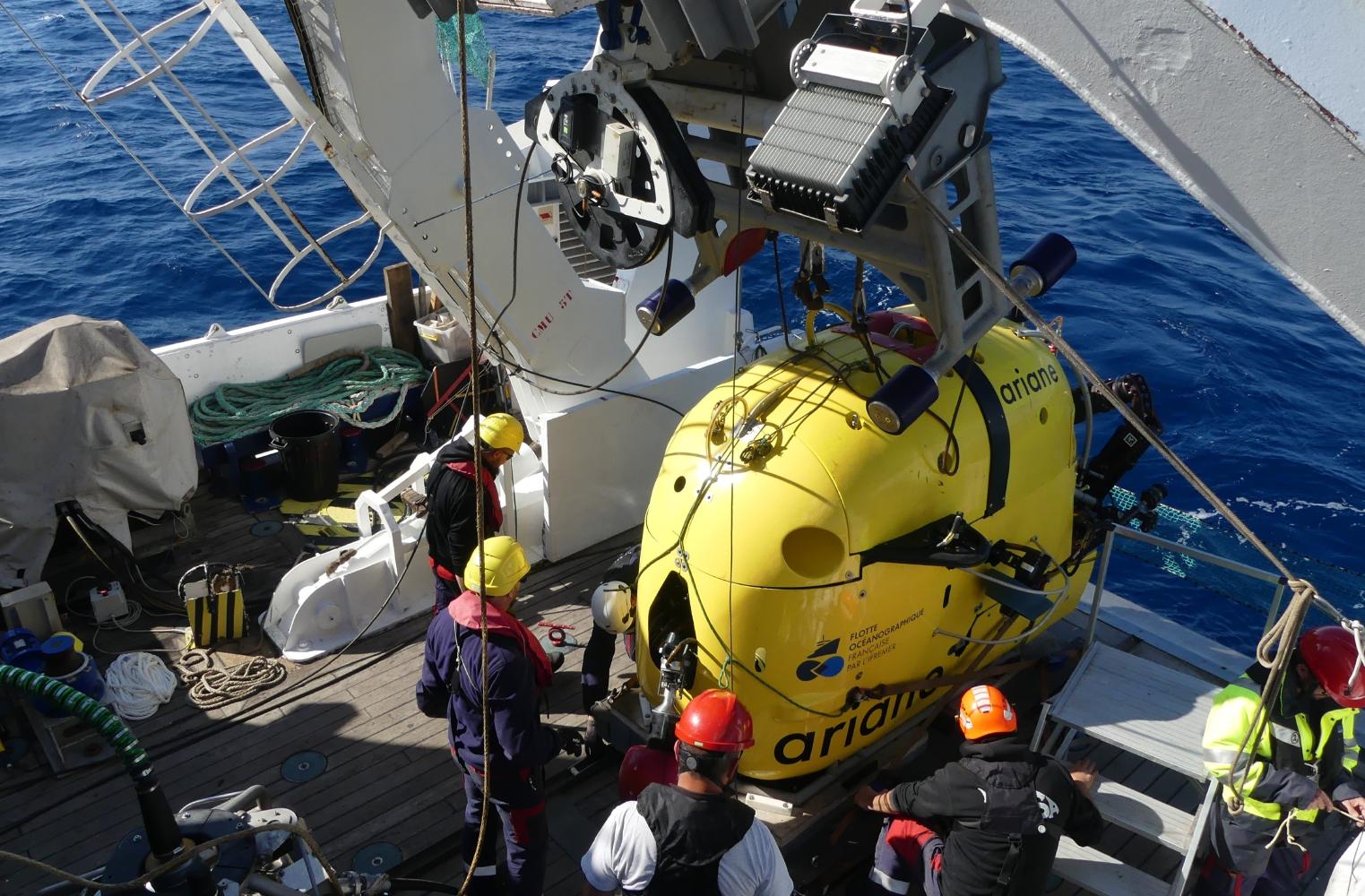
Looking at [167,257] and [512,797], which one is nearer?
[512,797]

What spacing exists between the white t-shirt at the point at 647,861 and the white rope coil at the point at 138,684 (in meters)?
3.64

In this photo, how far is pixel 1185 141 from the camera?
9.16 ft

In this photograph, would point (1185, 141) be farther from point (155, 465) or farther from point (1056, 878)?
point (155, 465)

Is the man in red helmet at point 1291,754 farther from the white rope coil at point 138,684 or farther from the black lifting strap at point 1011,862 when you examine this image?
the white rope coil at point 138,684

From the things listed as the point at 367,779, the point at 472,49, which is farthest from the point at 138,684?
the point at 472,49

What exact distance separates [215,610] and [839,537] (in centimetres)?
409

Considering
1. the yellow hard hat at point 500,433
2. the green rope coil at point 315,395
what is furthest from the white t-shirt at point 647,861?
the green rope coil at point 315,395

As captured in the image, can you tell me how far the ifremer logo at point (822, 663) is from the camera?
4902mm

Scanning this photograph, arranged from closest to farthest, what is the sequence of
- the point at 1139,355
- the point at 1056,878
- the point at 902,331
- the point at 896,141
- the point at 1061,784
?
1. the point at 896,141
2. the point at 1061,784
3. the point at 1056,878
4. the point at 902,331
5. the point at 1139,355

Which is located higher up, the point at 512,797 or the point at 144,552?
the point at 512,797

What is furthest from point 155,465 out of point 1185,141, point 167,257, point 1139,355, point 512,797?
point 1139,355

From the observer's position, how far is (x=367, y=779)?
5.76 meters

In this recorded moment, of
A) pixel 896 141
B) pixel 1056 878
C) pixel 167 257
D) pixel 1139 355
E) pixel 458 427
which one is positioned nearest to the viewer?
pixel 896 141

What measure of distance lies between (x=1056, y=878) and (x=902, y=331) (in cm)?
285
